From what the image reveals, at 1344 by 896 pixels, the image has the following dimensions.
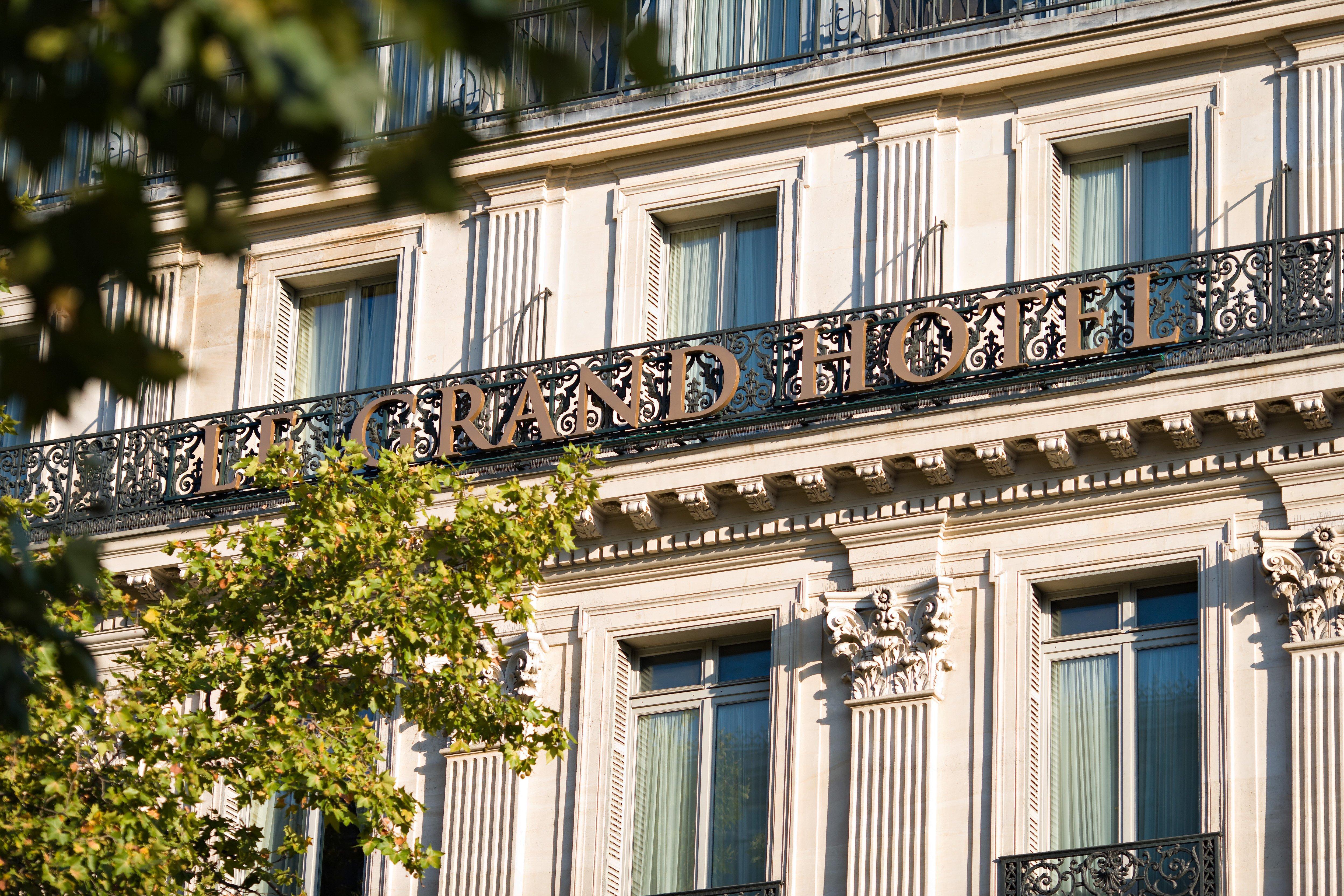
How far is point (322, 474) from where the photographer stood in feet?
55.2

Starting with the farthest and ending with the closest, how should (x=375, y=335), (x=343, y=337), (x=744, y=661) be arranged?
(x=343, y=337) < (x=375, y=335) < (x=744, y=661)

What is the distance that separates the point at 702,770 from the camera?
19.9 m

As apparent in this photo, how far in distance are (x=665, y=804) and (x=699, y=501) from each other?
2241mm

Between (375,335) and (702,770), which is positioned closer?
(702,770)

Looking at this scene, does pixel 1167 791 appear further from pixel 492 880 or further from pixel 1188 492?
pixel 492 880

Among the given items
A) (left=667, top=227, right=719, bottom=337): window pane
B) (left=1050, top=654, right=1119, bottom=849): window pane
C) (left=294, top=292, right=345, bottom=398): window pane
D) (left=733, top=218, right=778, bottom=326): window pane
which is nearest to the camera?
(left=1050, top=654, right=1119, bottom=849): window pane

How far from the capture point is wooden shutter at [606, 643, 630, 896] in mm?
19562

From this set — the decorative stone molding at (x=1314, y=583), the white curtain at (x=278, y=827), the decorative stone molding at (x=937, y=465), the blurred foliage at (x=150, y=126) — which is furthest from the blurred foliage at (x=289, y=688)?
the blurred foliage at (x=150, y=126)

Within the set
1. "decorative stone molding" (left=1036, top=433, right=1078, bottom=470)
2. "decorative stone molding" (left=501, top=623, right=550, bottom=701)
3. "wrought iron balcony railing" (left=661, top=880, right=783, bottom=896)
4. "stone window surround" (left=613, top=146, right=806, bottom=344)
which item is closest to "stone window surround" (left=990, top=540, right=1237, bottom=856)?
"decorative stone molding" (left=1036, top=433, right=1078, bottom=470)

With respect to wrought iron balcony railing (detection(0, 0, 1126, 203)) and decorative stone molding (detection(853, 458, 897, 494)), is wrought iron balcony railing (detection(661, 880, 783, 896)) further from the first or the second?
wrought iron balcony railing (detection(0, 0, 1126, 203))

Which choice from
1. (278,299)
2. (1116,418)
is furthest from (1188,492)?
(278,299)

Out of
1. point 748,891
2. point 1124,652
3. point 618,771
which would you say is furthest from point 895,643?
point 618,771

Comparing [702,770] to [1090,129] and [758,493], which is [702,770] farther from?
[1090,129]

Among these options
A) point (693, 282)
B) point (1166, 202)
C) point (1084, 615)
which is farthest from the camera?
point (693, 282)
